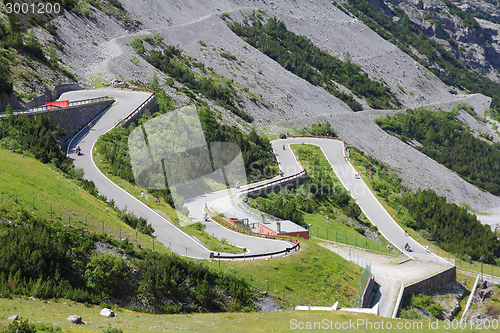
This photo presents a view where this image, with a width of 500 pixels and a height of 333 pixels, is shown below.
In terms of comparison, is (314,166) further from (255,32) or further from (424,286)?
(255,32)

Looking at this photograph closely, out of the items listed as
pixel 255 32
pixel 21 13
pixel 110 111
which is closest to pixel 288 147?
pixel 110 111

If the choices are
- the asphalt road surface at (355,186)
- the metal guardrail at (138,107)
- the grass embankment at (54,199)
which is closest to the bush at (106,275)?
the grass embankment at (54,199)

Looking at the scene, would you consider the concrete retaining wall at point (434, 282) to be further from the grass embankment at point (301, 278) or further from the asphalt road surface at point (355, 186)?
the asphalt road surface at point (355, 186)

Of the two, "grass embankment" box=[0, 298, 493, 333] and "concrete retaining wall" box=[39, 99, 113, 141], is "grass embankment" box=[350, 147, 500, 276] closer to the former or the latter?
"grass embankment" box=[0, 298, 493, 333]

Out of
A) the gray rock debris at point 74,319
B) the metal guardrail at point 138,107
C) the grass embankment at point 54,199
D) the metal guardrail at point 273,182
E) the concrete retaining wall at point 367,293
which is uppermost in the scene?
the gray rock debris at point 74,319

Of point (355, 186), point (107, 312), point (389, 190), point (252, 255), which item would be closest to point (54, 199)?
point (107, 312)

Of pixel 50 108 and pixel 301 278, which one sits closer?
pixel 301 278

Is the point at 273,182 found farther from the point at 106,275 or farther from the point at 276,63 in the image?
the point at 276,63
